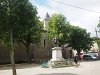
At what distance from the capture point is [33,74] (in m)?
26.6

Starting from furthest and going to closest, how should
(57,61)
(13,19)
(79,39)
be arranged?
(79,39) < (57,61) < (13,19)

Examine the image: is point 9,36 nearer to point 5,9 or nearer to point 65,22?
point 5,9

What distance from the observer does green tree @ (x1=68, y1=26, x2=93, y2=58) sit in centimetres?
6750

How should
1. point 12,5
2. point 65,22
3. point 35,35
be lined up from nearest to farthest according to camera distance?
point 12,5, point 35,35, point 65,22

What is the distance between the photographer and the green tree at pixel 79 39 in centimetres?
6750

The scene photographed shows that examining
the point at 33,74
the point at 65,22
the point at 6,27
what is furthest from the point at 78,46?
the point at 6,27

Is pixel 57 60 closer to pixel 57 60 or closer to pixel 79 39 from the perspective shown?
pixel 57 60

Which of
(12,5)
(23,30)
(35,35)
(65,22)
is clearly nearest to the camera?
(12,5)

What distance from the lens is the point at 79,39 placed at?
223ft

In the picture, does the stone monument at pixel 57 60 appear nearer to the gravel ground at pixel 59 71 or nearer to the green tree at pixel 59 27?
the gravel ground at pixel 59 71

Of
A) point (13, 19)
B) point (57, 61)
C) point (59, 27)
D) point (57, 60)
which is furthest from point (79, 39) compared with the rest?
point (13, 19)

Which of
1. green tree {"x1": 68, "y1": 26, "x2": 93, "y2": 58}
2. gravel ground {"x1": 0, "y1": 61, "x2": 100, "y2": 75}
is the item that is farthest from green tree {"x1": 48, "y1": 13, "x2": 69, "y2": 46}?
gravel ground {"x1": 0, "y1": 61, "x2": 100, "y2": 75}

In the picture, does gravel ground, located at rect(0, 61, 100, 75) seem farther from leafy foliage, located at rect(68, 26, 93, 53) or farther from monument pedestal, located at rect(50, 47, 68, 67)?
leafy foliage, located at rect(68, 26, 93, 53)

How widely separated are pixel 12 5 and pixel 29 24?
9.62 feet
